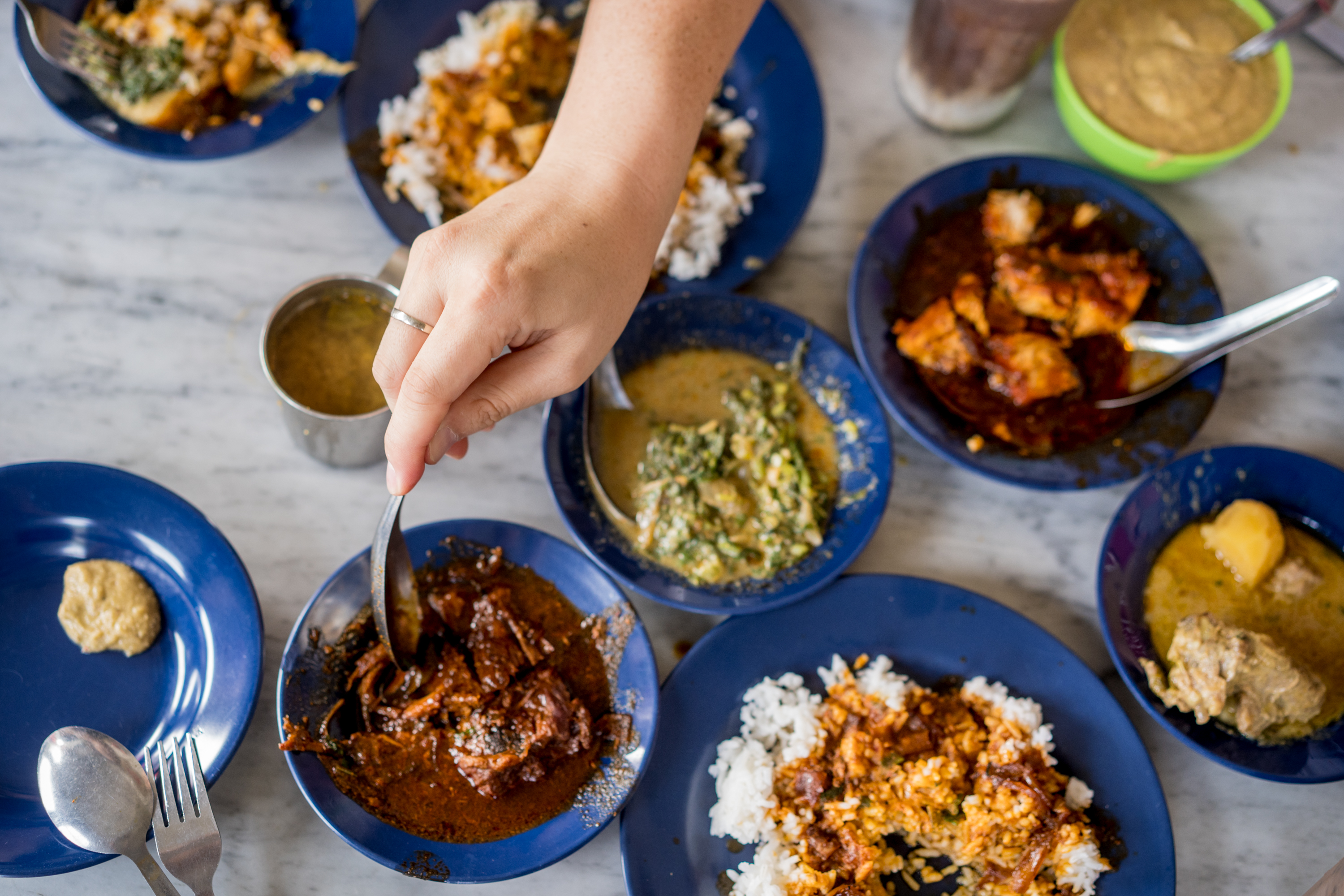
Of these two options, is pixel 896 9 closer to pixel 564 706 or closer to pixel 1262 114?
pixel 1262 114

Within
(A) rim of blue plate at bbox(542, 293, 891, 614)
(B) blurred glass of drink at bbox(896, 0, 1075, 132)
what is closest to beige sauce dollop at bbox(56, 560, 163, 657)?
(A) rim of blue plate at bbox(542, 293, 891, 614)

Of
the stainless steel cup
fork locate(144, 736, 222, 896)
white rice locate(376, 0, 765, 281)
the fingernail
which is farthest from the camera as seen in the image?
white rice locate(376, 0, 765, 281)

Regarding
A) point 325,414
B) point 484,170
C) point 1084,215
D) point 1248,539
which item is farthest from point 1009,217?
point 325,414

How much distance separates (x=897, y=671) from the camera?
2031 millimetres

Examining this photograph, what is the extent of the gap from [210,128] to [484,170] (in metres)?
0.67

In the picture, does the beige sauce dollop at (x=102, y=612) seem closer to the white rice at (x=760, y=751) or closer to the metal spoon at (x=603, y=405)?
the metal spoon at (x=603, y=405)

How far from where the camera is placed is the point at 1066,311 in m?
2.21

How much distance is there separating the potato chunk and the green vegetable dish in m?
0.95

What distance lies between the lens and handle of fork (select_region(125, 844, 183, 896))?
5.42ft

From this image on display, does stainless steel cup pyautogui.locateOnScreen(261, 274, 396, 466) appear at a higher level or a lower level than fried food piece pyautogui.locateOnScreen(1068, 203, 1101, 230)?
lower

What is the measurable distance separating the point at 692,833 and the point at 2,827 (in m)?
1.35

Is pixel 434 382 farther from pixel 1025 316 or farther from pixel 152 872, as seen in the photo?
pixel 1025 316

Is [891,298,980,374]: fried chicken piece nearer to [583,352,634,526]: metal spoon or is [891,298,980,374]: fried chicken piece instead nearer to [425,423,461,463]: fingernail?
[583,352,634,526]: metal spoon

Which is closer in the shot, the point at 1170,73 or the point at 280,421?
the point at 280,421
